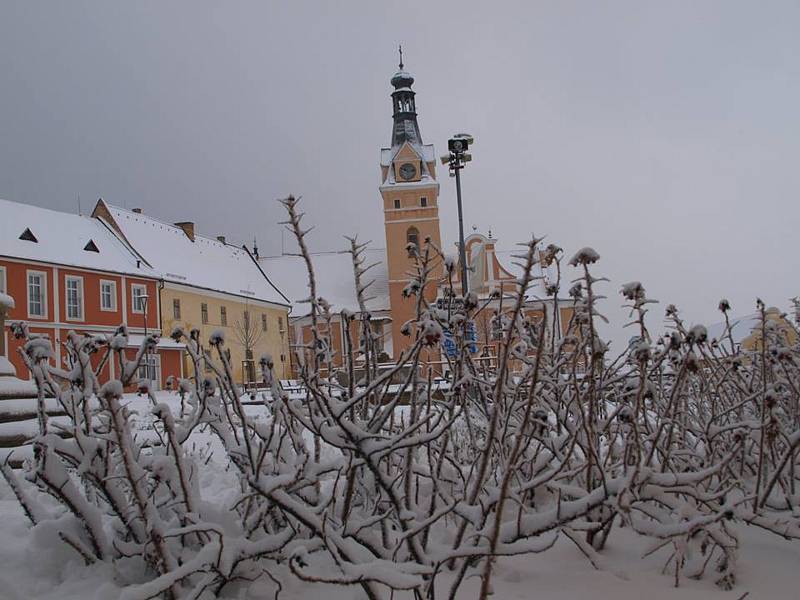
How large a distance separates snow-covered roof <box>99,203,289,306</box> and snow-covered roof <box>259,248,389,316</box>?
5970 mm

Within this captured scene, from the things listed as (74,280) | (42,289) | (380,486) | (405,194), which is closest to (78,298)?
(74,280)

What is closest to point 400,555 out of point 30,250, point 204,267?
point 30,250

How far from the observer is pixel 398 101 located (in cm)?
4944

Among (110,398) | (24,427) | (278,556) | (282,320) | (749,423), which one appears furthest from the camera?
(282,320)

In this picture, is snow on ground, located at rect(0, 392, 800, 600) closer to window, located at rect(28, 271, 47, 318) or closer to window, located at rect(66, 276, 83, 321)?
window, located at rect(28, 271, 47, 318)

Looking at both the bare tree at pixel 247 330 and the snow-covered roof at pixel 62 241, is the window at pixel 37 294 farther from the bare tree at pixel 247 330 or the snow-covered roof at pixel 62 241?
the bare tree at pixel 247 330

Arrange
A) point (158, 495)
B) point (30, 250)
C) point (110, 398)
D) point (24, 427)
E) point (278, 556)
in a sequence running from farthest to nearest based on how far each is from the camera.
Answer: point (30, 250) → point (24, 427) → point (158, 495) → point (278, 556) → point (110, 398)

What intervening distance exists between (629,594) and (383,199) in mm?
45129

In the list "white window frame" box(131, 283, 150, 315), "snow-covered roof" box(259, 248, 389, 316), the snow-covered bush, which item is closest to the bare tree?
"white window frame" box(131, 283, 150, 315)

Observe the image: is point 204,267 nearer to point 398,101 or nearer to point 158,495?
point 398,101

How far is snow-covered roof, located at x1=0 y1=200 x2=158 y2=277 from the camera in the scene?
91.1 feet

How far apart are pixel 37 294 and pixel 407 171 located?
25683 millimetres

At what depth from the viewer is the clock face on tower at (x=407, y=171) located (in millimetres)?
47562

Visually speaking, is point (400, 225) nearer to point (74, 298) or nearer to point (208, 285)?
point (208, 285)
